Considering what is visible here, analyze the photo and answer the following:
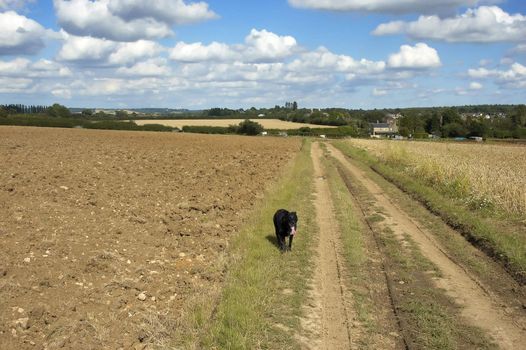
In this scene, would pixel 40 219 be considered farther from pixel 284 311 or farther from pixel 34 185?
pixel 284 311

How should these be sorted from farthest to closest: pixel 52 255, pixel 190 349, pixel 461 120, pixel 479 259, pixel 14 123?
pixel 461 120, pixel 14 123, pixel 479 259, pixel 52 255, pixel 190 349

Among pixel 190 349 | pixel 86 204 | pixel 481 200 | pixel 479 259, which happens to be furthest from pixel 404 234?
pixel 86 204

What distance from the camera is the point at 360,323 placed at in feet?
22.2

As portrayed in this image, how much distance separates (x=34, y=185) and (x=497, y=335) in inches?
542

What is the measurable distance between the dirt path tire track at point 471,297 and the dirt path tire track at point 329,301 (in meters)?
1.80

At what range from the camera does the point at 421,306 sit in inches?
292

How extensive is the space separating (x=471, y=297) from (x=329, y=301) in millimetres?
2427

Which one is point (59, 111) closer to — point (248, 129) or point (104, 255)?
point (248, 129)

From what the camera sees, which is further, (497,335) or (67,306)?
(67,306)

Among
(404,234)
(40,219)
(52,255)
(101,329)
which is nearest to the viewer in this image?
(101,329)

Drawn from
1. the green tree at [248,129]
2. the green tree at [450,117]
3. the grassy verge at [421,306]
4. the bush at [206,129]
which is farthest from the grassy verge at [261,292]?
the green tree at [450,117]

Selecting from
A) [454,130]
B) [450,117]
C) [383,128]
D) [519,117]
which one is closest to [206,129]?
[454,130]

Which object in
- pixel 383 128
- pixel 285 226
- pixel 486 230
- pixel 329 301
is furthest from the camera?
pixel 383 128

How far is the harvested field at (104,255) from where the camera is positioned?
257 inches
